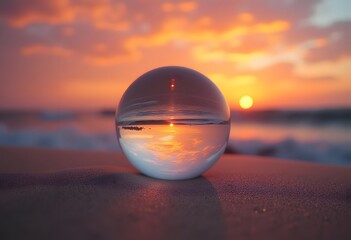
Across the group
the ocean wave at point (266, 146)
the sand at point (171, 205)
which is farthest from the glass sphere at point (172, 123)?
the ocean wave at point (266, 146)

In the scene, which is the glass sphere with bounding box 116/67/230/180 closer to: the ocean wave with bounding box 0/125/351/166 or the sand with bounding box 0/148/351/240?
the sand with bounding box 0/148/351/240

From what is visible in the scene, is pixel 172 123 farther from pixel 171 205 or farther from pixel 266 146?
pixel 266 146

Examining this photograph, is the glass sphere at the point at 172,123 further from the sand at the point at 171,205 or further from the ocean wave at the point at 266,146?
the ocean wave at the point at 266,146

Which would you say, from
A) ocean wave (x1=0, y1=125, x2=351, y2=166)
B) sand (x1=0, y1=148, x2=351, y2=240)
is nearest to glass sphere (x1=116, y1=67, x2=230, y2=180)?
sand (x1=0, y1=148, x2=351, y2=240)

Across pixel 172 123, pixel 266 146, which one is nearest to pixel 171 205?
pixel 172 123

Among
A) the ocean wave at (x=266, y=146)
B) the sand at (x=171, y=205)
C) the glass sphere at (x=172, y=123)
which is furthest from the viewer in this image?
the ocean wave at (x=266, y=146)

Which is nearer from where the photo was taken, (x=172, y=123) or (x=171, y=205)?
(x=171, y=205)
